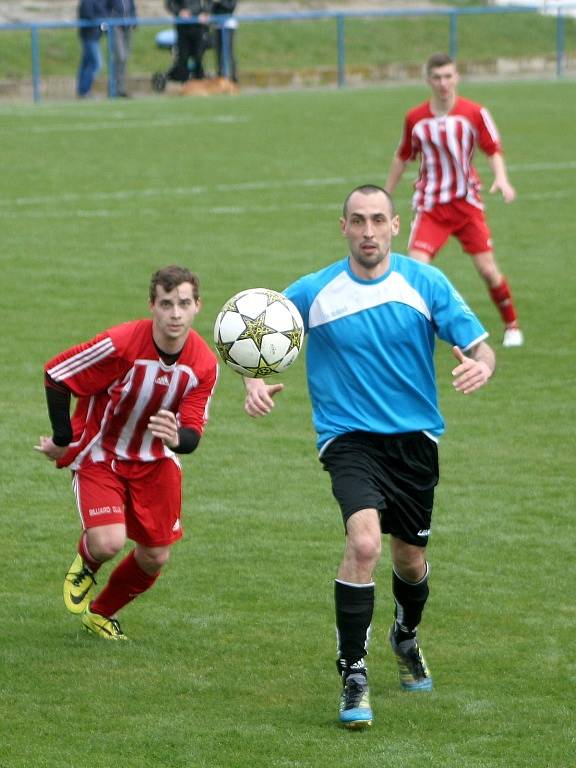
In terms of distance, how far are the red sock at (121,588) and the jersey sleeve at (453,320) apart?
1805 millimetres

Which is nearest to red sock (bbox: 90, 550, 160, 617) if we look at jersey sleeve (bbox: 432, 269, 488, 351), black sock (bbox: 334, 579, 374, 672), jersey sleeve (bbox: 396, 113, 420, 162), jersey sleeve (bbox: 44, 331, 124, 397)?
jersey sleeve (bbox: 44, 331, 124, 397)

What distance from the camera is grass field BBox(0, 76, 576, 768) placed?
20.2 feet

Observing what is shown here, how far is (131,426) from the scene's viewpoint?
7.17 meters

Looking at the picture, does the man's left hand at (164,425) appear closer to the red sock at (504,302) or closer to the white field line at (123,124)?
the red sock at (504,302)

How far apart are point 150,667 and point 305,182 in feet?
53.0

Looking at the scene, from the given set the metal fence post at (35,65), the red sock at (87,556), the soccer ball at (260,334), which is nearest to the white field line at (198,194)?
the red sock at (87,556)

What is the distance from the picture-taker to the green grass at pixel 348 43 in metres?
37.1

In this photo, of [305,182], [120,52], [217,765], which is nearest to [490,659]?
[217,765]

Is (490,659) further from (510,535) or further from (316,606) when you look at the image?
(510,535)

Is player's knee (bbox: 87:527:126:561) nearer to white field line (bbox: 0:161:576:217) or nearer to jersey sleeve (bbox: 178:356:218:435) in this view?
jersey sleeve (bbox: 178:356:218:435)

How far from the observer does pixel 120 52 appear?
110 feet

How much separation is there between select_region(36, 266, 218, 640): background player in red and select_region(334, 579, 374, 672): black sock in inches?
39.5

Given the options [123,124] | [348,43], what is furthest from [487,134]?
[348,43]

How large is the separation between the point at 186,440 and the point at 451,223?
7.00 meters
